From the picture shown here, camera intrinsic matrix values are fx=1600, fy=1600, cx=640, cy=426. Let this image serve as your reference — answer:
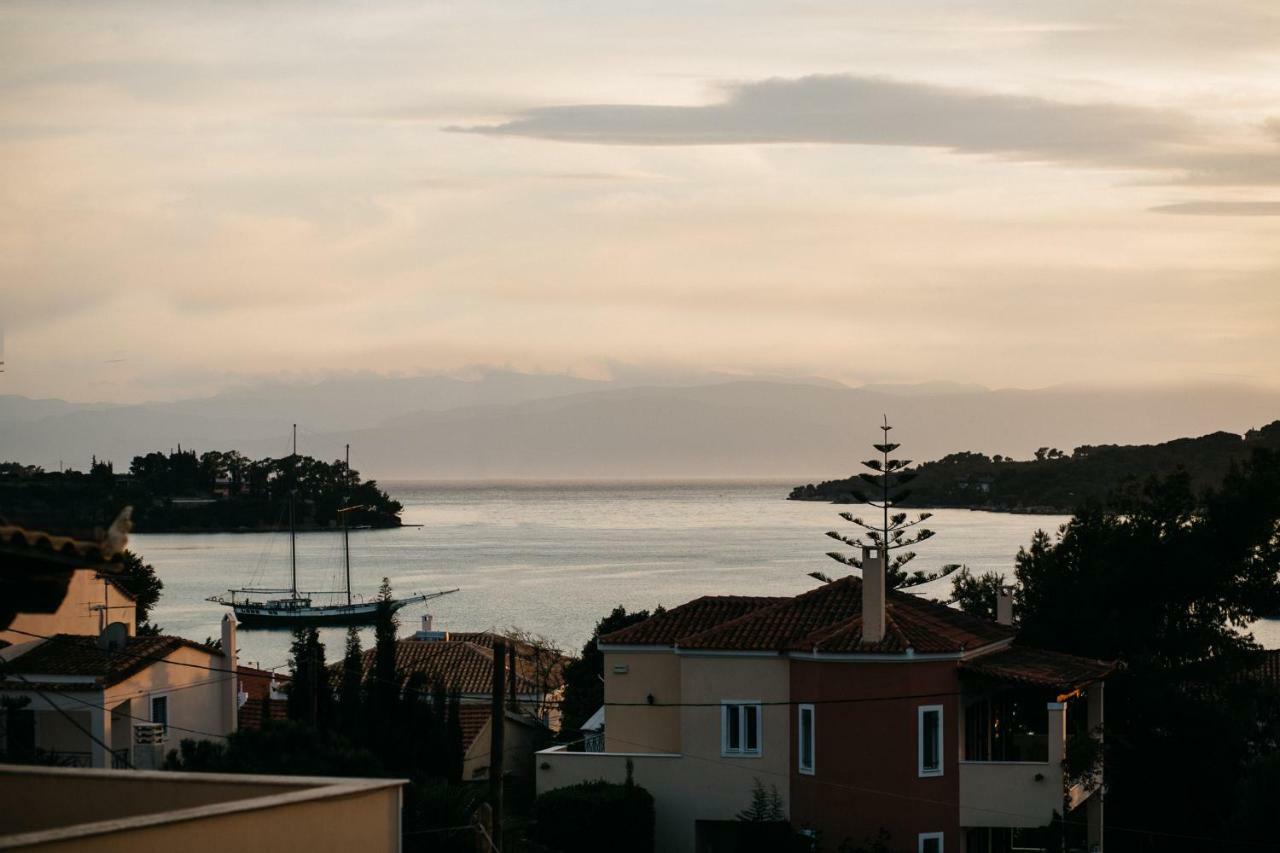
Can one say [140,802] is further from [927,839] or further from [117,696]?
[117,696]

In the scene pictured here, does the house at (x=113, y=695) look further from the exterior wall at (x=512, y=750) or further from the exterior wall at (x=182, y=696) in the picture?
the exterior wall at (x=512, y=750)

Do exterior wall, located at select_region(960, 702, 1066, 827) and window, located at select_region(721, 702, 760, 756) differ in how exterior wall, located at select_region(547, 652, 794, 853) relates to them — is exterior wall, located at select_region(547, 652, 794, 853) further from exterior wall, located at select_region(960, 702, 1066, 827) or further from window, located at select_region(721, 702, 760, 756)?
exterior wall, located at select_region(960, 702, 1066, 827)

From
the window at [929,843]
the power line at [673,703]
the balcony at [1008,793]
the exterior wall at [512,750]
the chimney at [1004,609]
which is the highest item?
the chimney at [1004,609]

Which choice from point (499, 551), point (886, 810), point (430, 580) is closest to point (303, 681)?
point (886, 810)

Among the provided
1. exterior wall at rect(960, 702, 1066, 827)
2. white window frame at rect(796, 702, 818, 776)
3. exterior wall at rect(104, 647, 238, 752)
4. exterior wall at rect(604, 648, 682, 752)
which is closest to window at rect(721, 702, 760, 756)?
white window frame at rect(796, 702, 818, 776)

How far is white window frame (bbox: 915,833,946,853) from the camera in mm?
24656

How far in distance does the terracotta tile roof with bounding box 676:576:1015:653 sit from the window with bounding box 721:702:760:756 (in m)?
0.97

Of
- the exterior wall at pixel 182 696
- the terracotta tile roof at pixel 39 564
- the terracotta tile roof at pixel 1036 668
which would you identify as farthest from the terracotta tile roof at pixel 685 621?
the terracotta tile roof at pixel 39 564

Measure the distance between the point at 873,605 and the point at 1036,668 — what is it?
3486mm

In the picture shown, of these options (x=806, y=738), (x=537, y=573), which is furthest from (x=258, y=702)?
(x=537, y=573)

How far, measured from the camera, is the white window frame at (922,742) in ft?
81.3

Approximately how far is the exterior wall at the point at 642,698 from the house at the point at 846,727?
1.0 inches

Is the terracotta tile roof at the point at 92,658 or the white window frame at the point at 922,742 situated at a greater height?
the terracotta tile roof at the point at 92,658

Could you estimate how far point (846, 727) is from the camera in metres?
25.0
